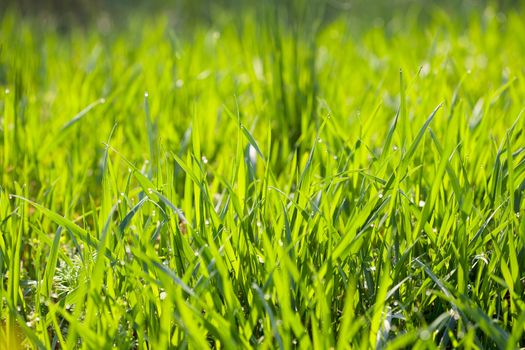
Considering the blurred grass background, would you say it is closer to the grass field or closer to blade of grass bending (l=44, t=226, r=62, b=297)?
the grass field

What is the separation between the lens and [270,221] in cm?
122

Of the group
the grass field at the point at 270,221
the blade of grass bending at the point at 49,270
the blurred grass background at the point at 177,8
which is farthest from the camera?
the blurred grass background at the point at 177,8

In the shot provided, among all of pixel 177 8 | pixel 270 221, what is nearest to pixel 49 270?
pixel 270 221

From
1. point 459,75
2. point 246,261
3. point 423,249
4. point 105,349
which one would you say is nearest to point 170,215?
point 246,261

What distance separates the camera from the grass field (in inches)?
35.9

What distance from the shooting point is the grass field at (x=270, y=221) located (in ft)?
2.99

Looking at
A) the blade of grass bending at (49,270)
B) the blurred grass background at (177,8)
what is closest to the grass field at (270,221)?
the blade of grass bending at (49,270)

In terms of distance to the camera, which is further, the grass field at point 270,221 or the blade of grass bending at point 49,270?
the blade of grass bending at point 49,270

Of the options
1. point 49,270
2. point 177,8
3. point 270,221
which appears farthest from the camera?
point 177,8

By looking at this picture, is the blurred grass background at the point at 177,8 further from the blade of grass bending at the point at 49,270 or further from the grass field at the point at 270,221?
the blade of grass bending at the point at 49,270

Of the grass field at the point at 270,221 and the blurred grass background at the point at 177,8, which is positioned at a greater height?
the grass field at the point at 270,221

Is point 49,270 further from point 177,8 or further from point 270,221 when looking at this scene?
point 177,8

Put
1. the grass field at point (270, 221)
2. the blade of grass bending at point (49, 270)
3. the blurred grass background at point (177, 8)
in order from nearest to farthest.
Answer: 1. the grass field at point (270, 221)
2. the blade of grass bending at point (49, 270)
3. the blurred grass background at point (177, 8)

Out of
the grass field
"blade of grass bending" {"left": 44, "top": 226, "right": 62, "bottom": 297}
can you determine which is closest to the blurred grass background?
the grass field
